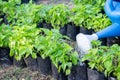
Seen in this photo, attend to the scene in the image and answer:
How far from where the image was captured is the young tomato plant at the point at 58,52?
8.70 ft

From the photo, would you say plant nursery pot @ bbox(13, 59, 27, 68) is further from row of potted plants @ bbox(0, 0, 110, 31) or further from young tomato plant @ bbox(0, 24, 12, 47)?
row of potted plants @ bbox(0, 0, 110, 31)

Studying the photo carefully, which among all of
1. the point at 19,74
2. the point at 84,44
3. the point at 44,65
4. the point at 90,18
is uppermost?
the point at 90,18

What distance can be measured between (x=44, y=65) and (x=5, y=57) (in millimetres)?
526

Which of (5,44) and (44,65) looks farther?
(5,44)

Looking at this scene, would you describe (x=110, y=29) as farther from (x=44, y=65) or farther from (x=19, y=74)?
(x=19, y=74)

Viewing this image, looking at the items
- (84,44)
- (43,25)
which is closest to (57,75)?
(84,44)

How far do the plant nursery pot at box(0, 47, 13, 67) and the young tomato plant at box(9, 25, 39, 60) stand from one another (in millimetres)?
232

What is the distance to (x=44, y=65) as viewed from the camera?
3039 millimetres

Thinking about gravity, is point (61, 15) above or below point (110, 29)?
above

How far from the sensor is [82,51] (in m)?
3.05

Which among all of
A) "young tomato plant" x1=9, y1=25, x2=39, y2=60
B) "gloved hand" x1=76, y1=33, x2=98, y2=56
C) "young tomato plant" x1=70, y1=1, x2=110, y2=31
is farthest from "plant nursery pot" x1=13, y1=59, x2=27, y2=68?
"young tomato plant" x1=70, y1=1, x2=110, y2=31

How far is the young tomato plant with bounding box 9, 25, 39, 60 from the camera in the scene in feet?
9.39

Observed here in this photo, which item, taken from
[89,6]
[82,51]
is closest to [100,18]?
[89,6]

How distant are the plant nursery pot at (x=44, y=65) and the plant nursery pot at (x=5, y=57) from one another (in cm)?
41
